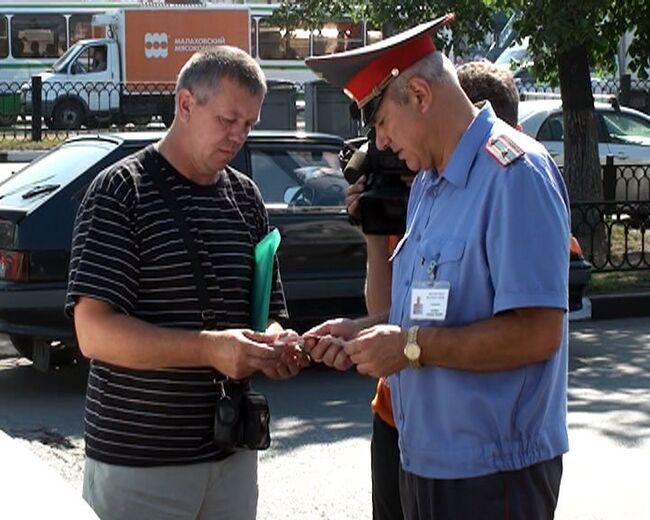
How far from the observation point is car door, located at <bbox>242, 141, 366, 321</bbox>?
380 inches

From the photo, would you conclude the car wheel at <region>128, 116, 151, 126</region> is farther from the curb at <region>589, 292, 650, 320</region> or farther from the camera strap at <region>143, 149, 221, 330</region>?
the camera strap at <region>143, 149, 221, 330</region>

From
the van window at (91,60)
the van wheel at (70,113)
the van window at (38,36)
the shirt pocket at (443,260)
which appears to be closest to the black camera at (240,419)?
the shirt pocket at (443,260)

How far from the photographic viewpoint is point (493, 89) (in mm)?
4219

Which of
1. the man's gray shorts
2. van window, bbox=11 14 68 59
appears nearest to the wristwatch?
the man's gray shorts

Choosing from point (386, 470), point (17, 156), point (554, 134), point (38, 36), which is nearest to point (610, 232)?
point (554, 134)

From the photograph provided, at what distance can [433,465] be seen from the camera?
3320 mm

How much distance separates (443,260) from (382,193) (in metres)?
1.04

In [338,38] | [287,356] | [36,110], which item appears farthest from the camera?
[338,38]

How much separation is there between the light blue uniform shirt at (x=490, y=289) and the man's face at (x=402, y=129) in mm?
79

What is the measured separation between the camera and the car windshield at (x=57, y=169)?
9.20 metres

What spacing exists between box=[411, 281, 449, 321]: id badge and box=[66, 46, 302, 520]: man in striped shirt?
45 centimetres

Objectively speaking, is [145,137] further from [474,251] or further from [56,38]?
[56,38]

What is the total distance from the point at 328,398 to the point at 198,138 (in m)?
5.63

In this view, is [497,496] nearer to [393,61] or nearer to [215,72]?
[393,61]
